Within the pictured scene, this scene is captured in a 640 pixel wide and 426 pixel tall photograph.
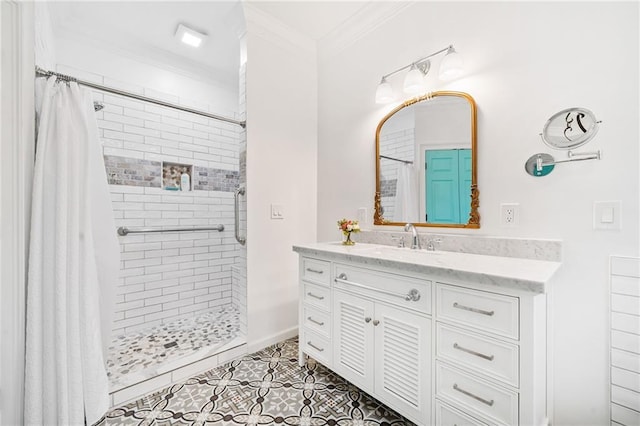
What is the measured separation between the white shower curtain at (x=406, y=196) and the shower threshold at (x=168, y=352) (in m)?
1.52

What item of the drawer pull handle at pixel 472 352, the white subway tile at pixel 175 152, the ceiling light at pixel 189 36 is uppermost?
the ceiling light at pixel 189 36

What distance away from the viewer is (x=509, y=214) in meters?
1.51

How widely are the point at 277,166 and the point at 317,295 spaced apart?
1.13m

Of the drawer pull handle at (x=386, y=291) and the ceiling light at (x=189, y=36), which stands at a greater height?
the ceiling light at (x=189, y=36)

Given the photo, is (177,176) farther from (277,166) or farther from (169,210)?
(277,166)

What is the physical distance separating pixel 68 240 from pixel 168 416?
3.42 ft

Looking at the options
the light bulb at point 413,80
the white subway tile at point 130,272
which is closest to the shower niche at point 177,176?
the white subway tile at point 130,272

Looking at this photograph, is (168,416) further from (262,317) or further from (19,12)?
(19,12)

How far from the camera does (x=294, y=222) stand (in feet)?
8.11

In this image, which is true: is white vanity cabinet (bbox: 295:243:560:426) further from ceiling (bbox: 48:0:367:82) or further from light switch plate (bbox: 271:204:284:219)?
ceiling (bbox: 48:0:367:82)

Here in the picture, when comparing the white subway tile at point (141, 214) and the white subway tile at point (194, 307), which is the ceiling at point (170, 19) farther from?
the white subway tile at point (194, 307)

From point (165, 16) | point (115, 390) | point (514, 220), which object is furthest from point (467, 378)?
point (165, 16)

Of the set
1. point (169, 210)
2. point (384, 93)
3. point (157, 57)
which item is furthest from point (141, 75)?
point (384, 93)

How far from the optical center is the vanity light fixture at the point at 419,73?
5.33 feet
